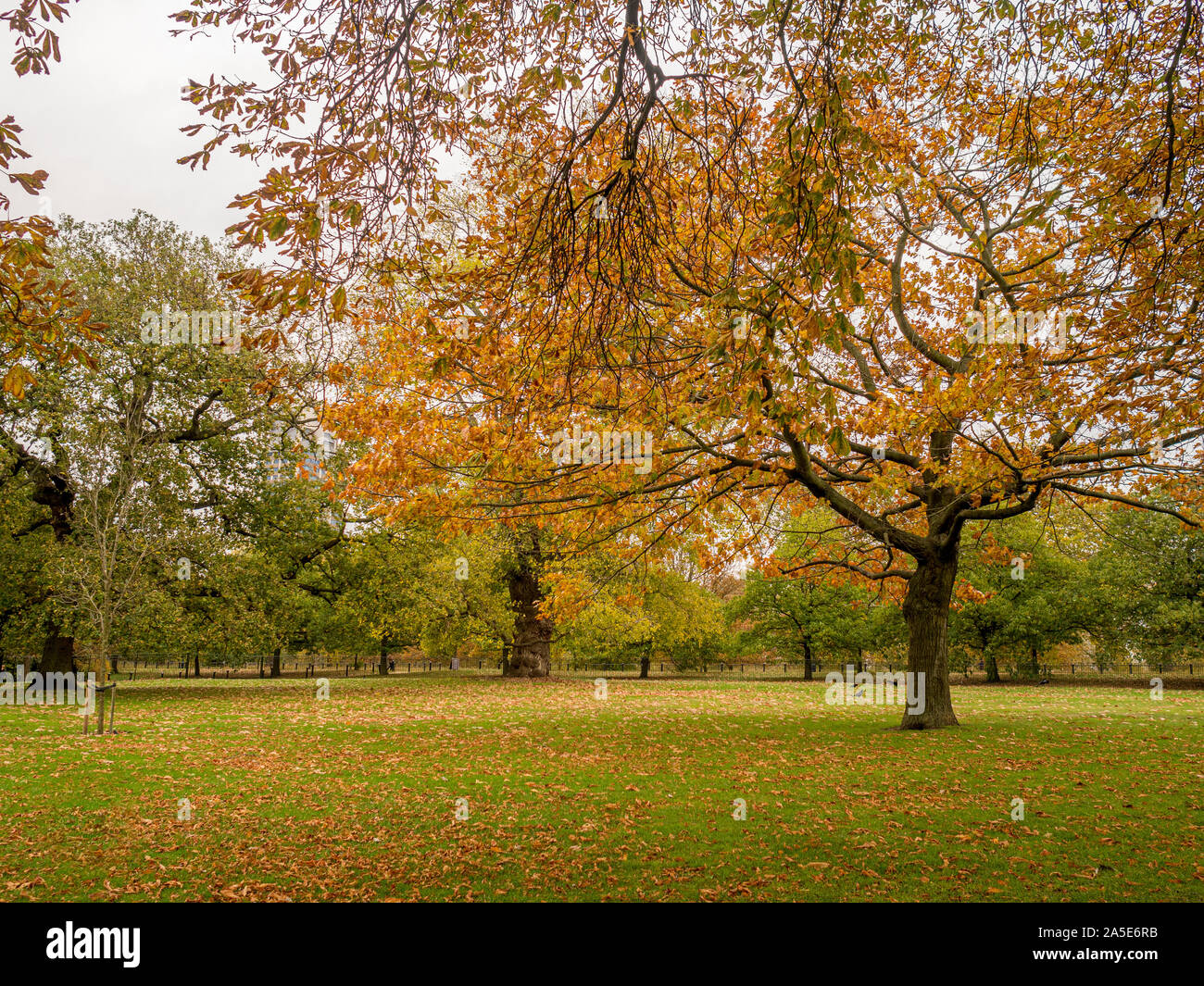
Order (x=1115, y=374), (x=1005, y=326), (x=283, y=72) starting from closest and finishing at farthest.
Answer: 1. (x=283, y=72)
2. (x=1115, y=374)
3. (x=1005, y=326)

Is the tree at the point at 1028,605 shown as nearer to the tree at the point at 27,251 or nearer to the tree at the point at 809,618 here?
the tree at the point at 809,618

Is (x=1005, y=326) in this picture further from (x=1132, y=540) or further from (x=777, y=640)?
(x=777, y=640)

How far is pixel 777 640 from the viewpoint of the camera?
41188 mm

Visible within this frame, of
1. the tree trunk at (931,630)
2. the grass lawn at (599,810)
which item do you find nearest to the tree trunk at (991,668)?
the grass lawn at (599,810)

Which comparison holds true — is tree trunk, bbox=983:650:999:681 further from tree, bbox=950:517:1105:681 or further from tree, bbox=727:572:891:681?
tree, bbox=727:572:891:681

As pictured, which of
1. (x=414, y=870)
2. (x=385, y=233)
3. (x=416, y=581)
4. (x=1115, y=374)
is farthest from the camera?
(x=416, y=581)

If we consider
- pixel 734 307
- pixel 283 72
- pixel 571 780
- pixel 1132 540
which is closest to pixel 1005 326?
pixel 734 307

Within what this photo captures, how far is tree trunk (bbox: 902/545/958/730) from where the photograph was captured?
1303cm

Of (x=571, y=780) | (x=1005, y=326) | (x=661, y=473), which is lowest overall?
(x=571, y=780)

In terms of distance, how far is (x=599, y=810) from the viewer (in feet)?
24.7

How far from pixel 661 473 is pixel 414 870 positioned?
6.03 m

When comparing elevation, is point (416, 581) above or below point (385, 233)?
below

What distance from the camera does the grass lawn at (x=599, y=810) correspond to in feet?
17.8

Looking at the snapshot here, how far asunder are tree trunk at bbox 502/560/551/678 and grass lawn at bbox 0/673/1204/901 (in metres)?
16.3
